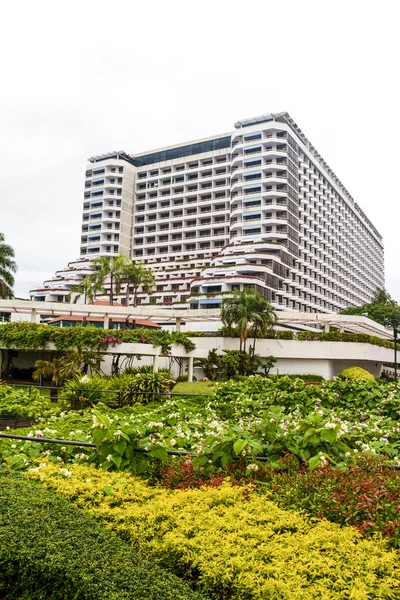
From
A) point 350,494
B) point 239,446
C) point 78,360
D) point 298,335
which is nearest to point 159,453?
point 239,446

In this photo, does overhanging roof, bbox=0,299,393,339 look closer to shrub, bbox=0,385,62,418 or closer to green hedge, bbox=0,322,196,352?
green hedge, bbox=0,322,196,352

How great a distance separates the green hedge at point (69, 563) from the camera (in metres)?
3.40

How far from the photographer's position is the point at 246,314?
3375 centimetres

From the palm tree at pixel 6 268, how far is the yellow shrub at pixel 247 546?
45.9 m

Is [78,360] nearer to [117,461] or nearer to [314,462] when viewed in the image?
[117,461]

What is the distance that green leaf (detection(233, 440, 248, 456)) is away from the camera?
17.9 ft

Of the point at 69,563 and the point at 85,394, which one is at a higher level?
the point at 69,563

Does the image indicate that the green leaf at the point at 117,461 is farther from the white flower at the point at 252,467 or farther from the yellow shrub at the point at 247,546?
the white flower at the point at 252,467

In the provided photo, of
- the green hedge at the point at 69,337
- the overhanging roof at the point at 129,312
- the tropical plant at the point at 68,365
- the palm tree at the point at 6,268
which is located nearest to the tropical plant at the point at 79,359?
the tropical plant at the point at 68,365

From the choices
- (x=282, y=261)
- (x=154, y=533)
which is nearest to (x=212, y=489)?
(x=154, y=533)

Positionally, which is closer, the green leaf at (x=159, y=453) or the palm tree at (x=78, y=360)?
the green leaf at (x=159, y=453)

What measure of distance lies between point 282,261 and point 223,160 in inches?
1065

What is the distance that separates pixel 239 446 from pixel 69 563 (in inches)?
93.9

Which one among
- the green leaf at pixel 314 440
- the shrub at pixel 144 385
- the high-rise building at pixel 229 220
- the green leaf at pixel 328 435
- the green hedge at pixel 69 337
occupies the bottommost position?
the shrub at pixel 144 385
